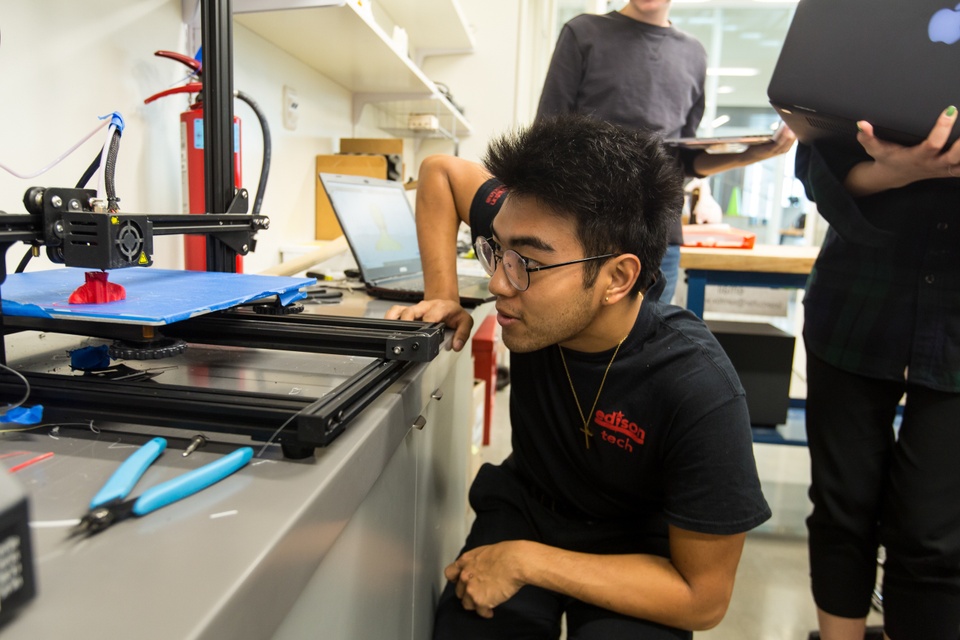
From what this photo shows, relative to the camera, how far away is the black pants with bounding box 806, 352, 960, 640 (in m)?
0.98

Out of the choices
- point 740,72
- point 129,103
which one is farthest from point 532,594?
point 740,72

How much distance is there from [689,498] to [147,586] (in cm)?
64

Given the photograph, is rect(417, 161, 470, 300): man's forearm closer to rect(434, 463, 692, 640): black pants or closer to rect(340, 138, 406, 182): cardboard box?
→ rect(434, 463, 692, 640): black pants

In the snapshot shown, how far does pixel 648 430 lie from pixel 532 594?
318 millimetres

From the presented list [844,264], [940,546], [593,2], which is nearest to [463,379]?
[844,264]

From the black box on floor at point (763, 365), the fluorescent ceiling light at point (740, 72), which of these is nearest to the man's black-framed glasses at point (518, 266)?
the black box on floor at point (763, 365)

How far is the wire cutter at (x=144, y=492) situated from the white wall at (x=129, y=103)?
0.73 metres

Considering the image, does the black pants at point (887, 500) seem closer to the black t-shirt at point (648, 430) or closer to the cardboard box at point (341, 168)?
the black t-shirt at point (648, 430)

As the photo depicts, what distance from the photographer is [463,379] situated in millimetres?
1291

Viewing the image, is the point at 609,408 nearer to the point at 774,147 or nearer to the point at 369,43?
the point at 774,147

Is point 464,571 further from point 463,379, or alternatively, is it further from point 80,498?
point 80,498

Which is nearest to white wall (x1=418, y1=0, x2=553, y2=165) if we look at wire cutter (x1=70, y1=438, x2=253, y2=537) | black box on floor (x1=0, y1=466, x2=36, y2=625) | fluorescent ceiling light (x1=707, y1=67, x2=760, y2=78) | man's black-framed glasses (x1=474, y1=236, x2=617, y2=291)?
fluorescent ceiling light (x1=707, y1=67, x2=760, y2=78)

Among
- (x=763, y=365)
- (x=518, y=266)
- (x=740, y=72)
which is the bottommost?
(x=763, y=365)

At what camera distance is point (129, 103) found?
112 centimetres
